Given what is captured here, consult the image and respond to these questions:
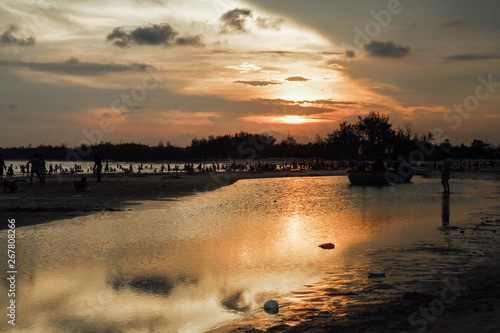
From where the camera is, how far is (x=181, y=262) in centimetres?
1144

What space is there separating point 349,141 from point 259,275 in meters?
149

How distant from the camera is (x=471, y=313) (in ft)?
21.3

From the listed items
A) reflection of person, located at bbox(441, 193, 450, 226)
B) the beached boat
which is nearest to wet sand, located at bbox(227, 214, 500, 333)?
reflection of person, located at bbox(441, 193, 450, 226)

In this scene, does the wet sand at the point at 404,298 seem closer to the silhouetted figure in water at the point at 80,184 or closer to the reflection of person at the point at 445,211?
the reflection of person at the point at 445,211

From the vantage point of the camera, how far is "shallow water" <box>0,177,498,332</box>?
7.57 metres

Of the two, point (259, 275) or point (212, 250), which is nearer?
point (259, 275)

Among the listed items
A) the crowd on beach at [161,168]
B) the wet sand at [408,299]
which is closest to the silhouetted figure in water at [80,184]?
the crowd on beach at [161,168]

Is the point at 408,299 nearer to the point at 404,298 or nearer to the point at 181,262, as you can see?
the point at 404,298

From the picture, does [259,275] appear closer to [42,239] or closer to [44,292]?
[44,292]

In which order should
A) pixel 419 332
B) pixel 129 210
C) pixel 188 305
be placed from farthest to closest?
pixel 129 210 < pixel 188 305 < pixel 419 332

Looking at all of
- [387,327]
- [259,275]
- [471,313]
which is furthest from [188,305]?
[471,313]

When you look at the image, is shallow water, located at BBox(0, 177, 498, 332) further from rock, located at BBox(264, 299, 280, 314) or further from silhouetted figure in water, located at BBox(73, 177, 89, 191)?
silhouetted figure in water, located at BBox(73, 177, 89, 191)

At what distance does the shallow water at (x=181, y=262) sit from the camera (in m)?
7.57

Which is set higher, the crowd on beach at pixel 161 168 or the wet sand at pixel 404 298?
the crowd on beach at pixel 161 168
